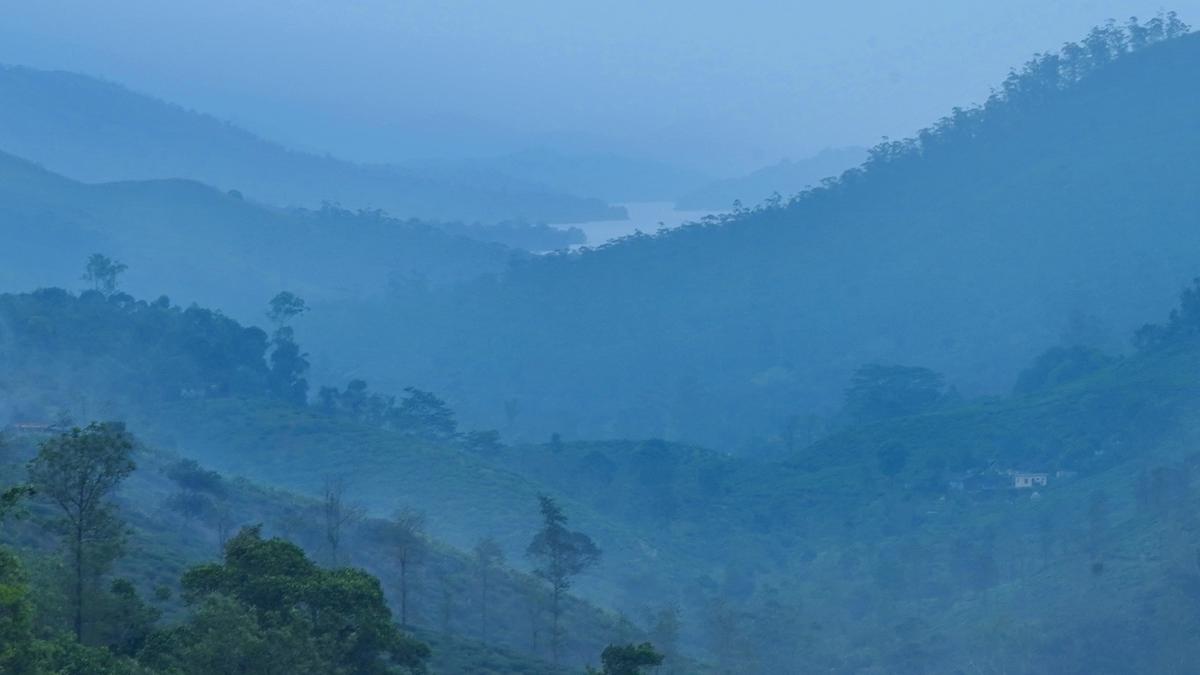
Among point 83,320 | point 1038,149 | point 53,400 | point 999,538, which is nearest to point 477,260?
point 1038,149

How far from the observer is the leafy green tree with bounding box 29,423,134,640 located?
66.2 feet

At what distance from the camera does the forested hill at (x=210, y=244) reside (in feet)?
428

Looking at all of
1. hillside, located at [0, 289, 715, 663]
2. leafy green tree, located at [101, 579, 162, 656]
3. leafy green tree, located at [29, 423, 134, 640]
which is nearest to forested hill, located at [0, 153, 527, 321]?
hillside, located at [0, 289, 715, 663]

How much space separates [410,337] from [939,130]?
173ft

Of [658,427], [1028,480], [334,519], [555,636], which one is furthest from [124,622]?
[658,427]

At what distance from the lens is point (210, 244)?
142 metres

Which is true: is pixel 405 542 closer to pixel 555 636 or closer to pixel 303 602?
pixel 555 636

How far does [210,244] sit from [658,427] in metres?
65.6

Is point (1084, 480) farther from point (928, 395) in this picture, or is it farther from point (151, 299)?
point (151, 299)

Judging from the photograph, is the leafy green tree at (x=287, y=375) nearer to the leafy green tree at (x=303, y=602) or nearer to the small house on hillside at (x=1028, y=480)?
the small house on hillside at (x=1028, y=480)

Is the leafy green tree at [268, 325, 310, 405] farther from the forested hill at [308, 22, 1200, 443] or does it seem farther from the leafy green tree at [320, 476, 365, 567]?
the leafy green tree at [320, 476, 365, 567]

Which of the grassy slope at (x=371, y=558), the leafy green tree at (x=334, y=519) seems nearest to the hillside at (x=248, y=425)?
the grassy slope at (x=371, y=558)

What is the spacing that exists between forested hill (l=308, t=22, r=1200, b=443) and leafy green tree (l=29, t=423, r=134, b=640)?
241 ft

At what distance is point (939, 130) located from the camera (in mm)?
129875
